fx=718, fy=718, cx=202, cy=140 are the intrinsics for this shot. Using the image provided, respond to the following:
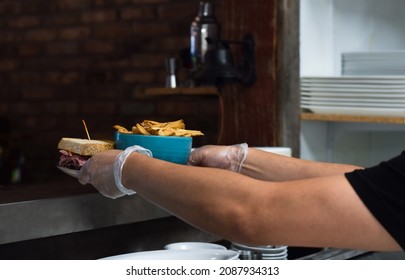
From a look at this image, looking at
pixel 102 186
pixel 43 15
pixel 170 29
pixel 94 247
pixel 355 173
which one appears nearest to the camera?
pixel 355 173

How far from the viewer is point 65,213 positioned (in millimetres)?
1490

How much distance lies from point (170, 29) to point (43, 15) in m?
0.90

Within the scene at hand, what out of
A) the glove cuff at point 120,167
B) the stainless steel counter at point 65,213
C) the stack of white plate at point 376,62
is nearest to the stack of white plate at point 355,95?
the stack of white plate at point 376,62

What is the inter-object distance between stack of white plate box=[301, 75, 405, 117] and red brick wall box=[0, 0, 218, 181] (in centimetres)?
104

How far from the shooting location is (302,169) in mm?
1573

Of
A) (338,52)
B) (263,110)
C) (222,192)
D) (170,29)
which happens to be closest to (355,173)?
(222,192)

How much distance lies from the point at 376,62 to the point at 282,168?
969 mm

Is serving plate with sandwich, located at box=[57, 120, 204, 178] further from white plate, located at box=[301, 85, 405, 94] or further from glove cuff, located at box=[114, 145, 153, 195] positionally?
white plate, located at box=[301, 85, 405, 94]

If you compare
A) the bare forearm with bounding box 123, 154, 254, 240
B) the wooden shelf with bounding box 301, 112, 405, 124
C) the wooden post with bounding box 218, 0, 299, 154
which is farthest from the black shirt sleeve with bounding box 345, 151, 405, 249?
the wooden post with bounding box 218, 0, 299, 154

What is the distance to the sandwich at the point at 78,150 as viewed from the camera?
1.46 meters

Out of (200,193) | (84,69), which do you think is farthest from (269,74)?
(84,69)

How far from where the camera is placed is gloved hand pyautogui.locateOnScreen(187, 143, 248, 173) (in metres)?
1.60

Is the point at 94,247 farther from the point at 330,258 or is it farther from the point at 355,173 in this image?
the point at 355,173

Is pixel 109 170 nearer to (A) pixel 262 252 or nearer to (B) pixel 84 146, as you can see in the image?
(B) pixel 84 146
